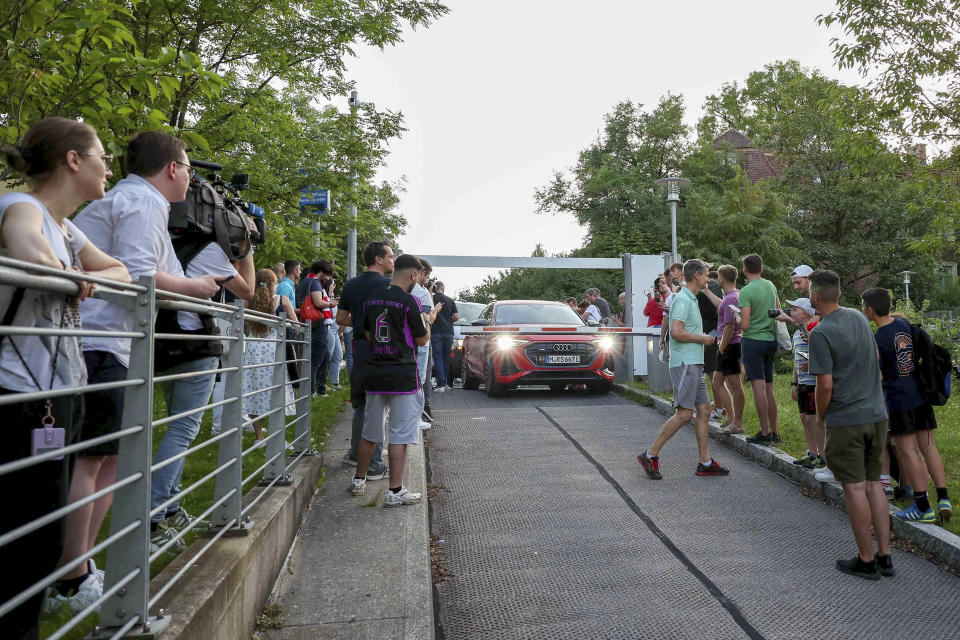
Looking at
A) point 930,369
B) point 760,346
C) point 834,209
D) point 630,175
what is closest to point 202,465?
point 930,369

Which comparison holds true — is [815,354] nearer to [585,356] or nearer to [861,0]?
[585,356]

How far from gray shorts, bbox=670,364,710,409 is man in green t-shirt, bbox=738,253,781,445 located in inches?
44.2

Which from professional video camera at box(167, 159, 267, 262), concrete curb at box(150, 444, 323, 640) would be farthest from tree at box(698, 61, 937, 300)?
professional video camera at box(167, 159, 267, 262)

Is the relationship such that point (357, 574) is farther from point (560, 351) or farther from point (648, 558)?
point (560, 351)

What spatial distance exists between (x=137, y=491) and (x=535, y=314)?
11.4m

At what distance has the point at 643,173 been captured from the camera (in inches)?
1635

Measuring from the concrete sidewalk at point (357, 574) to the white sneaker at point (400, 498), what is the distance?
61mm

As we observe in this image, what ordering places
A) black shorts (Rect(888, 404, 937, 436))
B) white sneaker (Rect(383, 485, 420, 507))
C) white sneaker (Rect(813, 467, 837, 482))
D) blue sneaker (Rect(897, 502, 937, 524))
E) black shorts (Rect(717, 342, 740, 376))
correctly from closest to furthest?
blue sneaker (Rect(897, 502, 937, 524))
black shorts (Rect(888, 404, 937, 436))
white sneaker (Rect(383, 485, 420, 507))
white sneaker (Rect(813, 467, 837, 482))
black shorts (Rect(717, 342, 740, 376))

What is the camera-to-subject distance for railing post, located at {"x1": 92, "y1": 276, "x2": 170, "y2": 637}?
229 centimetres

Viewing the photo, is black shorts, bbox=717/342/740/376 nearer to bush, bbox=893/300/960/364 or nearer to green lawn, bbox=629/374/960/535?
green lawn, bbox=629/374/960/535

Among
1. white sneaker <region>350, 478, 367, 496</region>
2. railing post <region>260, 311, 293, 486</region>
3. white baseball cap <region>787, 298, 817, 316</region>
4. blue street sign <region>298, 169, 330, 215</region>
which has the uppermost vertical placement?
blue street sign <region>298, 169, 330, 215</region>

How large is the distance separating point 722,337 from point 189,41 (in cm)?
801

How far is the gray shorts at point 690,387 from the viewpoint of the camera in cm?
685

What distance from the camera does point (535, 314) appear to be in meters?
13.5
